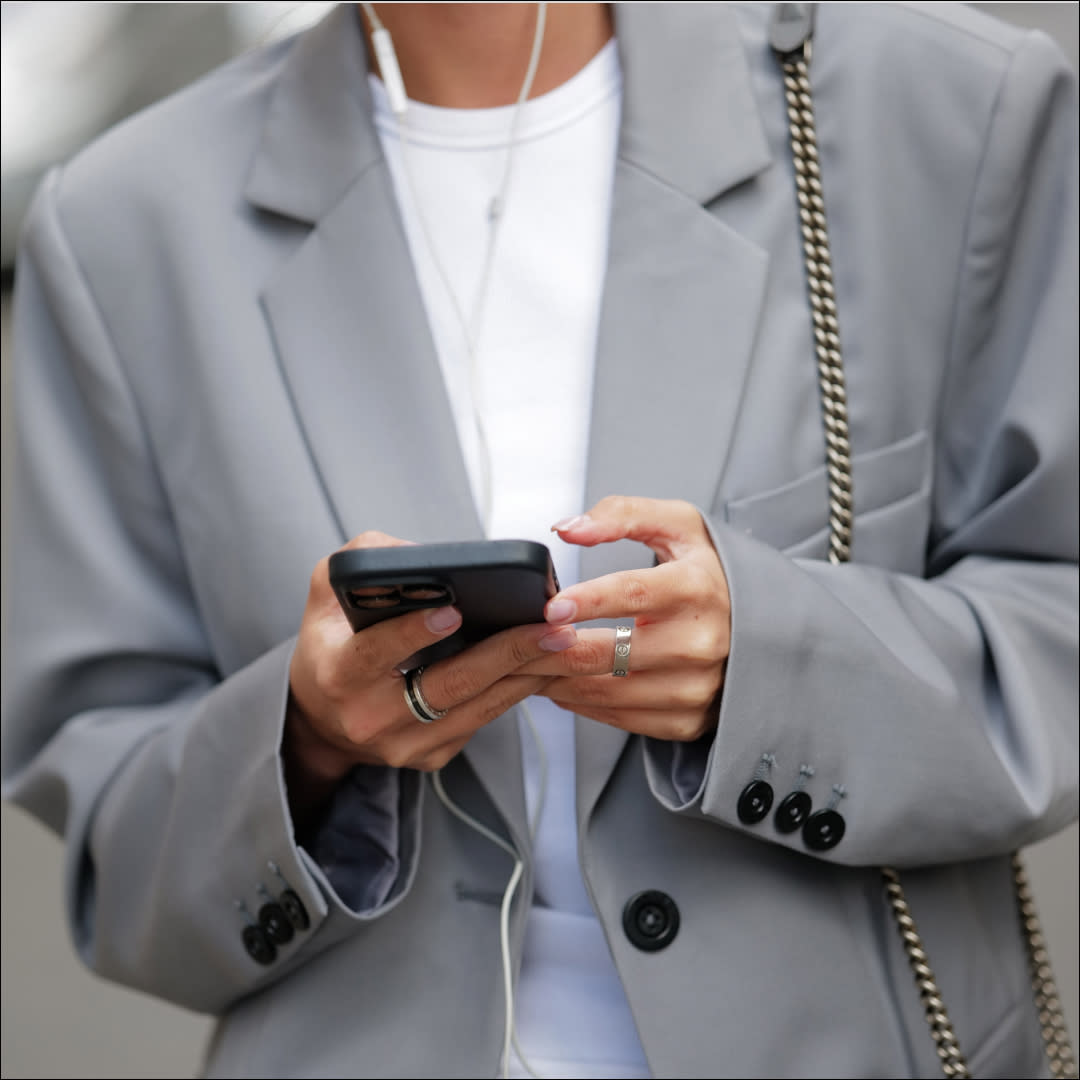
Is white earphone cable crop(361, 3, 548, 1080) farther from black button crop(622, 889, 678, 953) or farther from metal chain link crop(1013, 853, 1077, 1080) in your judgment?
metal chain link crop(1013, 853, 1077, 1080)

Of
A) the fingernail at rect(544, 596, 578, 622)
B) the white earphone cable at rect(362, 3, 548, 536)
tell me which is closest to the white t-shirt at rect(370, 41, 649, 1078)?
the white earphone cable at rect(362, 3, 548, 536)

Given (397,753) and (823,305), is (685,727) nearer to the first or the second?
(397,753)

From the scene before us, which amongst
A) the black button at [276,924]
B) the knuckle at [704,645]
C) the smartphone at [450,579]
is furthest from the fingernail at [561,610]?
the black button at [276,924]

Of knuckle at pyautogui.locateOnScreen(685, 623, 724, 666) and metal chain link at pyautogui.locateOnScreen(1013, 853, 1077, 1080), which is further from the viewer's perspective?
metal chain link at pyautogui.locateOnScreen(1013, 853, 1077, 1080)

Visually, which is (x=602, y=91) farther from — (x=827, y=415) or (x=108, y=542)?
(x=108, y=542)

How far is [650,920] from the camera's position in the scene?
83 cm

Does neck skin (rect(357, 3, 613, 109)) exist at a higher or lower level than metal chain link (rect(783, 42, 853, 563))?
higher

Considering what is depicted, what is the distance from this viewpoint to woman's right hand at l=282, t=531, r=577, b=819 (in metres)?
0.69

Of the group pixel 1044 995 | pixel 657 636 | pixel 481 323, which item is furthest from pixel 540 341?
pixel 1044 995

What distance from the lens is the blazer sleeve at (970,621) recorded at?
2.60 feet

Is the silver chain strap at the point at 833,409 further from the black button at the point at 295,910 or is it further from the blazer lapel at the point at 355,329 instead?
the black button at the point at 295,910

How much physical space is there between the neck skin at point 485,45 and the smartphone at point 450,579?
498mm

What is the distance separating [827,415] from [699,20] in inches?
11.7

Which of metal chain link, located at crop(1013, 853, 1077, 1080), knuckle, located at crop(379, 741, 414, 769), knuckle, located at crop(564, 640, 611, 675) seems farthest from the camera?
metal chain link, located at crop(1013, 853, 1077, 1080)
